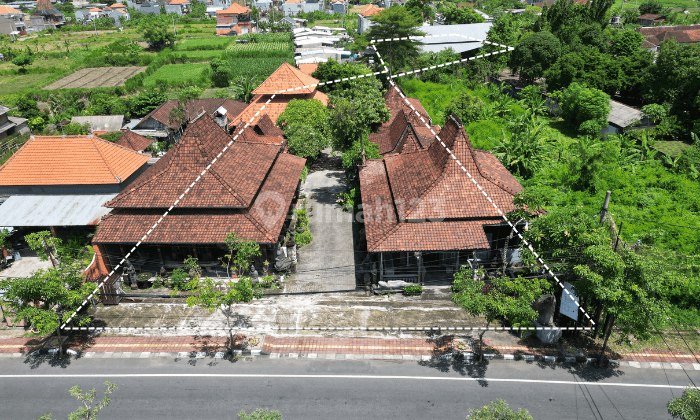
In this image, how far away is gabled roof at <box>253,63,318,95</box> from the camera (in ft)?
150

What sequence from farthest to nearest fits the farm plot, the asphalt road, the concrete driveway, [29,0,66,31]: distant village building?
[29,0,66,31]: distant village building
the farm plot
the concrete driveway
the asphalt road

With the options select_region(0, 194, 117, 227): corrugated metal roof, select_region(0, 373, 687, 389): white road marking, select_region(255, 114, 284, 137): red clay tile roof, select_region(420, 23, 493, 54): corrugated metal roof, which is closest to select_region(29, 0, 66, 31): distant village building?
select_region(420, 23, 493, 54): corrugated metal roof

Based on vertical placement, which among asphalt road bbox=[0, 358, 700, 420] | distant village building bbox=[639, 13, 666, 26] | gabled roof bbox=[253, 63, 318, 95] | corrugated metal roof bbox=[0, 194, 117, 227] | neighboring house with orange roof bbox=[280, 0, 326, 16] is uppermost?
neighboring house with orange roof bbox=[280, 0, 326, 16]

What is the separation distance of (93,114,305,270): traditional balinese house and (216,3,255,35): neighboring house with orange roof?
313 ft

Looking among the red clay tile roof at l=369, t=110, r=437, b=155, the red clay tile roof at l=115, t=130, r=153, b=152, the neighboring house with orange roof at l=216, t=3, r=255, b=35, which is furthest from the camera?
the neighboring house with orange roof at l=216, t=3, r=255, b=35

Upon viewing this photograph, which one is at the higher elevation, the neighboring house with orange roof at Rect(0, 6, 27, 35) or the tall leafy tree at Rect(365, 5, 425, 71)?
the neighboring house with orange roof at Rect(0, 6, 27, 35)

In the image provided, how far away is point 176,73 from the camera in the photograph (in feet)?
247

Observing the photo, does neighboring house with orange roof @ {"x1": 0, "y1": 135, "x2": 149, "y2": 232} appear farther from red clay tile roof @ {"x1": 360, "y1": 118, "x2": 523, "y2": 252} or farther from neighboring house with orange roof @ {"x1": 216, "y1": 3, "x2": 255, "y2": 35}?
neighboring house with orange roof @ {"x1": 216, "y1": 3, "x2": 255, "y2": 35}

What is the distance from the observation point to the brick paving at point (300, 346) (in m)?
19.3

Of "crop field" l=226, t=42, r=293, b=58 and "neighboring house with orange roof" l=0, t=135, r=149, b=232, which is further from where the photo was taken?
"crop field" l=226, t=42, r=293, b=58

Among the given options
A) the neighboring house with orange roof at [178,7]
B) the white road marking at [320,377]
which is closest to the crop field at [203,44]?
the neighboring house with orange roof at [178,7]

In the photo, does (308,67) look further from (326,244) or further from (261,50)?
(326,244)

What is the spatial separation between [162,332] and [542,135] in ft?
112

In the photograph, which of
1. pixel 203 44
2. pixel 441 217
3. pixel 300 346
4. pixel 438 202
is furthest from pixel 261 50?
pixel 300 346
